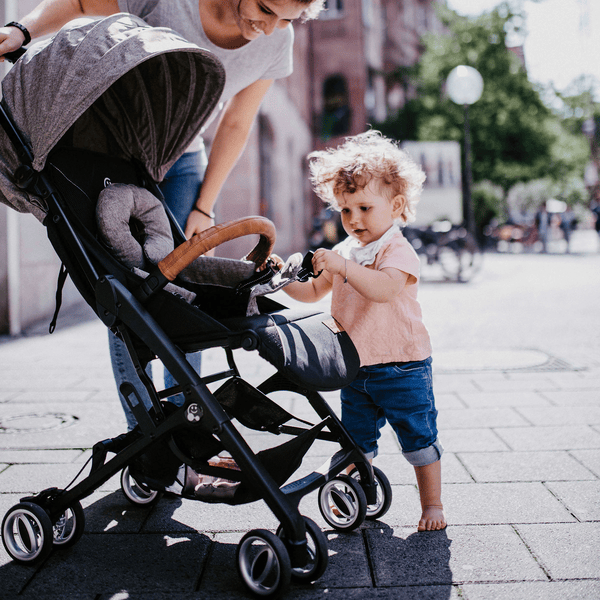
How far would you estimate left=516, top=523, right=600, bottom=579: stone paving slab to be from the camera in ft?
6.72

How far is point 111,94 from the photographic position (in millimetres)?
2523

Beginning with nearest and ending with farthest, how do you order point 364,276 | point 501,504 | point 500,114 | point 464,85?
point 364,276 < point 501,504 < point 464,85 < point 500,114

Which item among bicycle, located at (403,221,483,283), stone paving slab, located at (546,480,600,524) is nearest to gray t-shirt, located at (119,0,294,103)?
stone paving slab, located at (546,480,600,524)

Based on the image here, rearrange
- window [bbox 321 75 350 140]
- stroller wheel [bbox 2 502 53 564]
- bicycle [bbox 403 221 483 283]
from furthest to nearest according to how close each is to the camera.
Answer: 1. window [bbox 321 75 350 140]
2. bicycle [bbox 403 221 483 283]
3. stroller wheel [bbox 2 502 53 564]

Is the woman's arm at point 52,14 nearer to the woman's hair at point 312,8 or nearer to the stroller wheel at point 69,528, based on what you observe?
the woman's hair at point 312,8

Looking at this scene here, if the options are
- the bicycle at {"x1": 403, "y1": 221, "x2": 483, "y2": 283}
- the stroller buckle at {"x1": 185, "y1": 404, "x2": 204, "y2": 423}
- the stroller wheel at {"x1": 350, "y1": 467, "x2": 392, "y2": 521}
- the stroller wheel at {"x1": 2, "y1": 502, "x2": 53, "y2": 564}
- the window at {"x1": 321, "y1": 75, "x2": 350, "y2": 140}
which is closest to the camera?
the stroller buckle at {"x1": 185, "y1": 404, "x2": 204, "y2": 423}

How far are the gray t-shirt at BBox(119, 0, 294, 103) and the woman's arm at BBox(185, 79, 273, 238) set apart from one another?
5cm

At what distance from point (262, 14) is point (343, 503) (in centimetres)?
177

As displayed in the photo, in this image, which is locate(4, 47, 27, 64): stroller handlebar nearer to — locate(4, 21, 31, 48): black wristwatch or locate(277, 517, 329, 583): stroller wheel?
locate(4, 21, 31, 48): black wristwatch

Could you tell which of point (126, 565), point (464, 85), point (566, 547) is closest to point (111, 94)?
point (126, 565)

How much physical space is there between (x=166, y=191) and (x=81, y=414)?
62.8 inches

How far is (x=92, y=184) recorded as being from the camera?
235 cm

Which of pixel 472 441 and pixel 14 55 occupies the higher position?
pixel 14 55

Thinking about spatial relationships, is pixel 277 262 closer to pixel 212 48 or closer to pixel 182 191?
pixel 182 191
